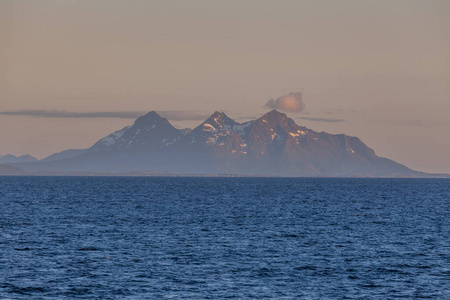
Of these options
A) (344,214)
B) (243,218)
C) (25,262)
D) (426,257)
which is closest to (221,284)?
(25,262)

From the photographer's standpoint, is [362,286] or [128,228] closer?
[362,286]

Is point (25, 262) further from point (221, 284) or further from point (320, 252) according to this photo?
point (320, 252)

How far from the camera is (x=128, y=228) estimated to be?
82.8 meters

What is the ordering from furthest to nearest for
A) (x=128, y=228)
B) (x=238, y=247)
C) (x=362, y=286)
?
(x=128, y=228)
(x=238, y=247)
(x=362, y=286)

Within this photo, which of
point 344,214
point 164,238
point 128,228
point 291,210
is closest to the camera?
point 164,238

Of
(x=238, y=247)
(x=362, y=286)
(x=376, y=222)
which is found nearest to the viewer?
(x=362, y=286)

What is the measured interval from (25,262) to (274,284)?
2178cm

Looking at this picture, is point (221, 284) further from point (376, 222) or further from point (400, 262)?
point (376, 222)

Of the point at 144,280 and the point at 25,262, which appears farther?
the point at 25,262

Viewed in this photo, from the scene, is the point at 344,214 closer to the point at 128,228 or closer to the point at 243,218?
the point at 243,218

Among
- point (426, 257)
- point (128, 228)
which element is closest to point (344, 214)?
point (128, 228)

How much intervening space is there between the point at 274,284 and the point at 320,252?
16431mm

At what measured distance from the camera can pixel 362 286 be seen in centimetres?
4666

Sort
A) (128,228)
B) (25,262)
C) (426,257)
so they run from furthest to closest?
(128,228) → (426,257) → (25,262)
